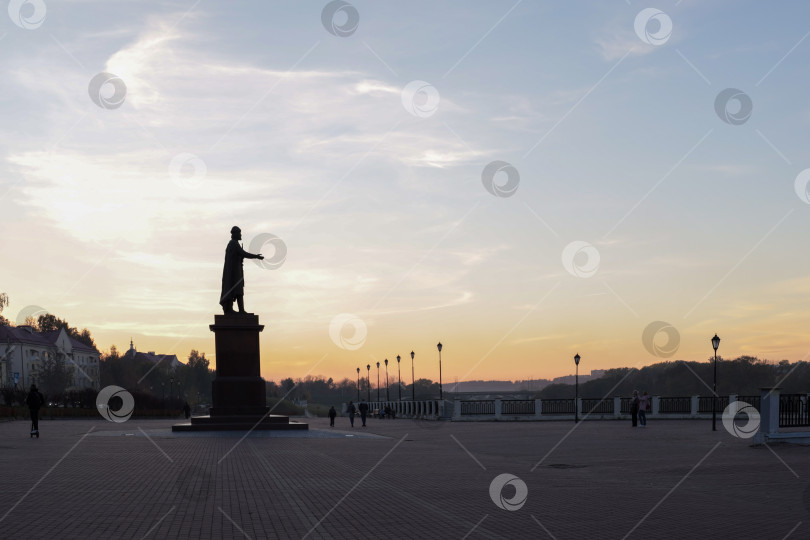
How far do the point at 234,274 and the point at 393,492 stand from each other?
70.5 ft

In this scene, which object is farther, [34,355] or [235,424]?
[34,355]

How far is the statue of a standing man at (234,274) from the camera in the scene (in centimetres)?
3222

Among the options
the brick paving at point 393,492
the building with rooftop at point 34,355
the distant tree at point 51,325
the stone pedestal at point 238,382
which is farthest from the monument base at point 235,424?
the distant tree at point 51,325

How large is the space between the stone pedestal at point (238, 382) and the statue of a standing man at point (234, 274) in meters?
1.43

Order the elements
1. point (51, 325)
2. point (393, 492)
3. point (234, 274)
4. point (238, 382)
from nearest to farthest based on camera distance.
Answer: point (393, 492)
point (238, 382)
point (234, 274)
point (51, 325)

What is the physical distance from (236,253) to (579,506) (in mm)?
23964

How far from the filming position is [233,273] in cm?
3275

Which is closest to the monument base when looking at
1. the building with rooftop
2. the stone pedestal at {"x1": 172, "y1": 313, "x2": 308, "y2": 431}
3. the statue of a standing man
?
the stone pedestal at {"x1": 172, "y1": 313, "x2": 308, "y2": 431}

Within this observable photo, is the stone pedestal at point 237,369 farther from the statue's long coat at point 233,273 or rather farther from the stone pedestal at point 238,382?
the statue's long coat at point 233,273

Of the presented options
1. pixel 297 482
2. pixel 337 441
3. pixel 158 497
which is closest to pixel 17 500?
pixel 158 497

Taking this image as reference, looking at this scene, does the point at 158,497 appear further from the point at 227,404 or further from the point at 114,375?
the point at 114,375

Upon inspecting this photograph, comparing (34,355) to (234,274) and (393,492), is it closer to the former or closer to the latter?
(234,274)

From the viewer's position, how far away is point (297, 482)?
13547 mm

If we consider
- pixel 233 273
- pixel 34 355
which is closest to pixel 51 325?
pixel 34 355
